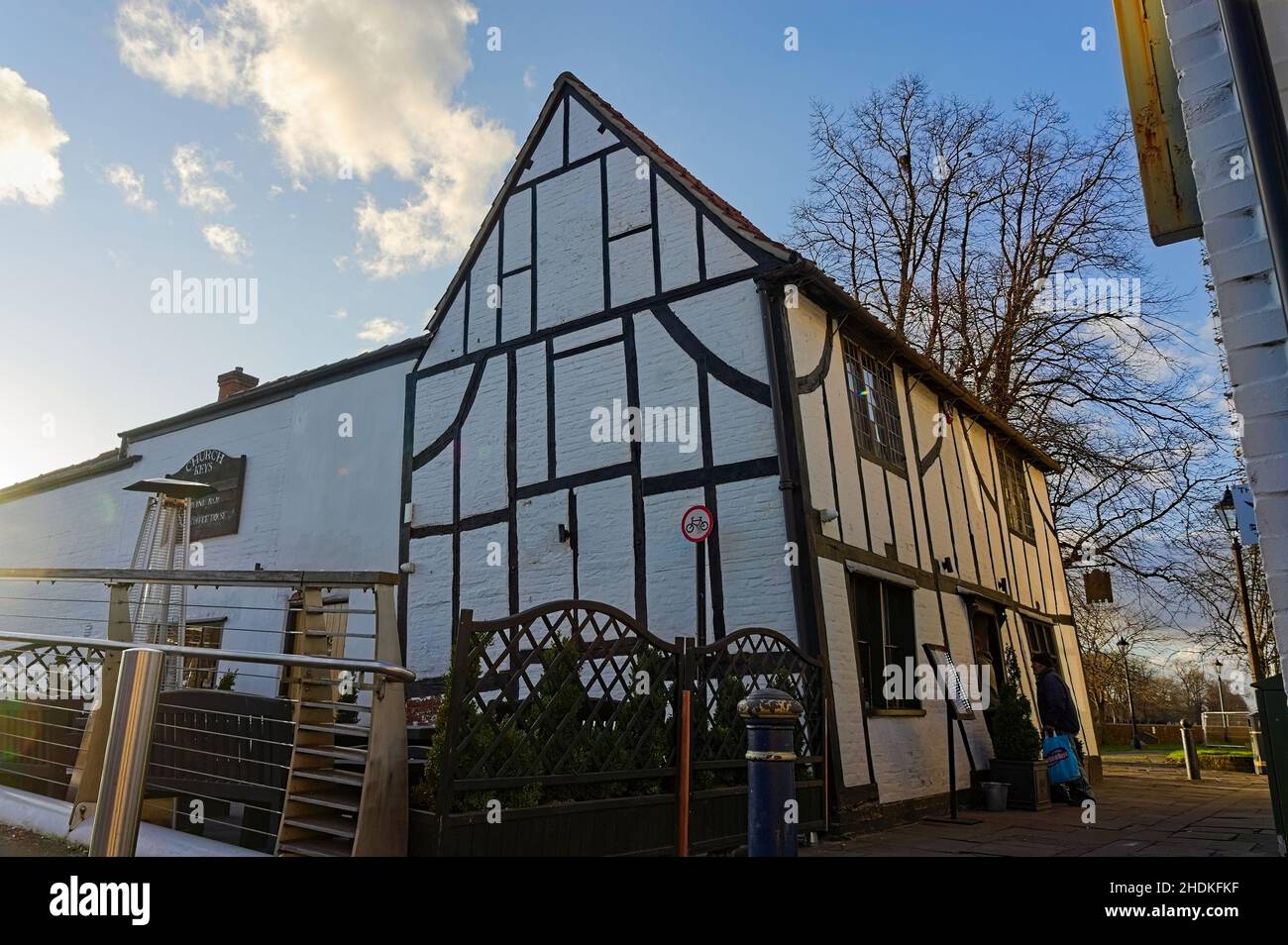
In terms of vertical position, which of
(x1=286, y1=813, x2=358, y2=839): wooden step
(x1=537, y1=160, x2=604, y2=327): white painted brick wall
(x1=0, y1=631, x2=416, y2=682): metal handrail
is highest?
(x1=537, y1=160, x2=604, y2=327): white painted brick wall

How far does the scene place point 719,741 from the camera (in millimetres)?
6527

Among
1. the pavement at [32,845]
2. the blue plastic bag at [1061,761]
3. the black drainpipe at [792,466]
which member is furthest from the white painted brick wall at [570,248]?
the blue plastic bag at [1061,761]

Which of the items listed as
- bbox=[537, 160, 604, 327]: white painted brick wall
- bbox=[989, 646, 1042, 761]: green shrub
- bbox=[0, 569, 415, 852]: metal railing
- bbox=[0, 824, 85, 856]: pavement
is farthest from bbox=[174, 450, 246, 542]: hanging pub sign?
bbox=[989, 646, 1042, 761]: green shrub

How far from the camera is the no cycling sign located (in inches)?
335

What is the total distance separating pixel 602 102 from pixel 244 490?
8691mm

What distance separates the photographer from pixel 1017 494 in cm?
1602

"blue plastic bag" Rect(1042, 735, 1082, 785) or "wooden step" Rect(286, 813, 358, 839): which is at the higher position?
"wooden step" Rect(286, 813, 358, 839)

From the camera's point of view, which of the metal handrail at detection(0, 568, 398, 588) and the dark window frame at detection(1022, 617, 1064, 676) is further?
the dark window frame at detection(1022, 617, 1064, 676)

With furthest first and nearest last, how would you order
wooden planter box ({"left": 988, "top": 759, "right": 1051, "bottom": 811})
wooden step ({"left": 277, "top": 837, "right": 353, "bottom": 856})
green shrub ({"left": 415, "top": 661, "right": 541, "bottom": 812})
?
1. wooden planter box ({"left": 988, "top": 759, "right": 1051, "bottom": 811})
2. green shrub ({"left": 415, "top": 661, "right": 541, "bottom": 812})
3. wooden step ({"left": 277, "top": 837, "right": 353, "bottom": 856})

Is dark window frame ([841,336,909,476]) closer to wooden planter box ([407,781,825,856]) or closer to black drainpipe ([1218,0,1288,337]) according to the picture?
wooden planter box ([407,781,825,856])

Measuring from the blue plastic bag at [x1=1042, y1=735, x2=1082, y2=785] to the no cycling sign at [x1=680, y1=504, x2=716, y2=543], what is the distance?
595 cm
